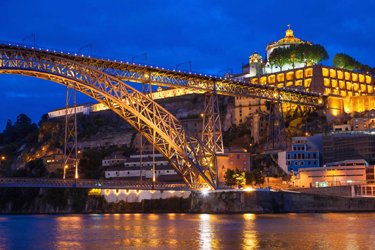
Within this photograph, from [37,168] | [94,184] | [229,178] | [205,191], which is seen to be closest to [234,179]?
[229,178]

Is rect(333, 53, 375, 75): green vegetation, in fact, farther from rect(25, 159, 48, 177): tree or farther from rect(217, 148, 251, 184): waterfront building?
rect(25, 159, 48, 177): tree

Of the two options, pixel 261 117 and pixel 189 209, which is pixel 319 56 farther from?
pixel 189 209

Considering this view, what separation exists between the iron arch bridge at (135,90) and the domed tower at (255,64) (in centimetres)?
5192

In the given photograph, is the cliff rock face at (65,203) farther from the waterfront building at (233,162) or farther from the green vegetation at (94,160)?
the green vegetation at (94,160)

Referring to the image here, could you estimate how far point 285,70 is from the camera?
109688 mm

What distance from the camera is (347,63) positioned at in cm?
11594

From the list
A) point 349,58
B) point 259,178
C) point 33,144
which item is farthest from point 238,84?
point 33,144

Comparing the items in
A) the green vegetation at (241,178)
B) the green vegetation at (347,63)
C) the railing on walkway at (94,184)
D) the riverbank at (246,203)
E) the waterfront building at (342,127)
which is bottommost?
the riverbank at (246,203)

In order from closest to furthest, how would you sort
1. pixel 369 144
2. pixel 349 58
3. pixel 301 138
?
→ 1. pixel 369 144
2. pixel 301 138
3. pixel 349 58

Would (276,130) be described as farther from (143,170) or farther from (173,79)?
(173,79)

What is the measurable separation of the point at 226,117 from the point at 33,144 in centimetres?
3938

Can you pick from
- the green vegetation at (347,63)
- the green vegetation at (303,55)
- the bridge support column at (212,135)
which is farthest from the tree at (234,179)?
the green vegetation at (347,63)

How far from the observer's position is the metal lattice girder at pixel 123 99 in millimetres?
50906

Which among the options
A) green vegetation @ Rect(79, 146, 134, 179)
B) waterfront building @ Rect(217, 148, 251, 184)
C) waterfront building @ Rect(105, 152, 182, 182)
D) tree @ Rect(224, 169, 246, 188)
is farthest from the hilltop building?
tree @ Rect(224, 169, 246, 188)
